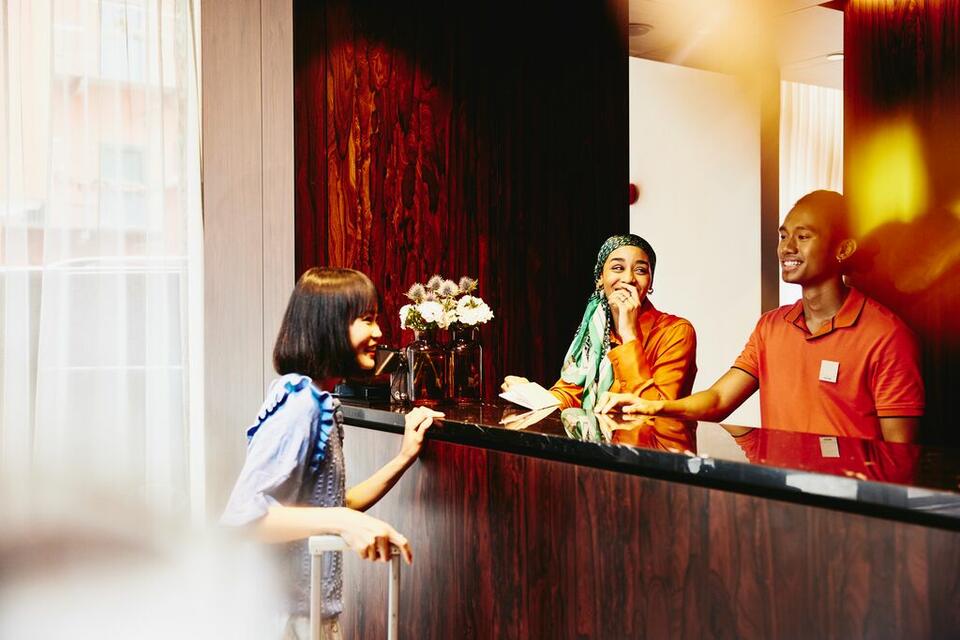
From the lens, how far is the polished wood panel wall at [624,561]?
1.13 metres

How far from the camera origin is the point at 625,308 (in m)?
2.56

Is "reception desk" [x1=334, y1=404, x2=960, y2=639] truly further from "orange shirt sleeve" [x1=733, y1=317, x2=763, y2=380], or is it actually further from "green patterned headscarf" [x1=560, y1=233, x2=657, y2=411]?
"orange shirt sleeve" [x1=733, y1=317, x2=763, y2=380]

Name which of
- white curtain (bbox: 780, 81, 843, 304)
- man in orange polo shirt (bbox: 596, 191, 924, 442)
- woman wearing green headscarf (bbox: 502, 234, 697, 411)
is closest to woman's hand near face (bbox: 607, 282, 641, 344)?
woman wearing green headscarf (bbox: 502, 234, 697, 411)

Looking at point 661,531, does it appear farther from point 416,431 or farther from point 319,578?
point 416,431

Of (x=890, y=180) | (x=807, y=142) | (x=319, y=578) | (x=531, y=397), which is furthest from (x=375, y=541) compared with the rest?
(x=807, y=142)

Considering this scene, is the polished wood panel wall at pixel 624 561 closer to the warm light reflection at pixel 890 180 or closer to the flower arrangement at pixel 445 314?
the flower arrangement at pixel 445 314

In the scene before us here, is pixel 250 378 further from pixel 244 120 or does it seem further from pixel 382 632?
pixel 382 632

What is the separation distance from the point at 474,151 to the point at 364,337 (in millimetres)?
1703

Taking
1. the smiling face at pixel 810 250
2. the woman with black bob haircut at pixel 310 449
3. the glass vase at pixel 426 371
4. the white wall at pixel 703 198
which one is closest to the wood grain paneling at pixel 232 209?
the glass vase at pixel 426 371

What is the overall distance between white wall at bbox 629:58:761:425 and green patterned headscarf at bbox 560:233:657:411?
2396mm

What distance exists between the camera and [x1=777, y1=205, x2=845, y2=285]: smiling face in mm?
2518

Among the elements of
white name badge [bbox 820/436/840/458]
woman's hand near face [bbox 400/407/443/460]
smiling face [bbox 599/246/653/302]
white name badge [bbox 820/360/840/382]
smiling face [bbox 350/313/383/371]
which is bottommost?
woman's hand near face [bbox 400/407/443/460]

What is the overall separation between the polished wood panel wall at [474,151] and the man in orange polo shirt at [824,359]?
1.02m

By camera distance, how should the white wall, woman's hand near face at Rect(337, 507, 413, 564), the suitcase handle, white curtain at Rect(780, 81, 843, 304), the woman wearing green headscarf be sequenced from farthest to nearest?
the white wall < white curtain at Rect(780, 81, 843, 304) < the woman wearing green headscarf < woman's hand near face at Rect(337, 507, 413, 564) < the suitcase handle
